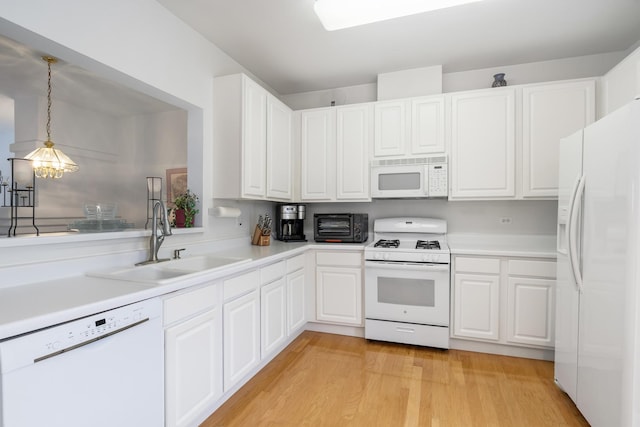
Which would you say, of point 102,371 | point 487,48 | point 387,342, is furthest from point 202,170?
point 487,48

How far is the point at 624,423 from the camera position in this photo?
4.62ft

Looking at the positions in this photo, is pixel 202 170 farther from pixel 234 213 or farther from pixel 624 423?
pixel 624 423

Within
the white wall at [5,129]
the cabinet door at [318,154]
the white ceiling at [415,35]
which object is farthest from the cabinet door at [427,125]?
the white wall at [5,129]

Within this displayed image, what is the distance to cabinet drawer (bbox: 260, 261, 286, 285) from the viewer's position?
2.34 m

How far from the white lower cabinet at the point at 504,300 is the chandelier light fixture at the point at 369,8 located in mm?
1913

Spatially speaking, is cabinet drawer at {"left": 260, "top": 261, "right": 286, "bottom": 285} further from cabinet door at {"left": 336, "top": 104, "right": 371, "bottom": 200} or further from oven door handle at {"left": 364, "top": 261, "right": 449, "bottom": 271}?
cabinet door at {"left": 336, "top": 104, "right": 371, "bottom": 200}

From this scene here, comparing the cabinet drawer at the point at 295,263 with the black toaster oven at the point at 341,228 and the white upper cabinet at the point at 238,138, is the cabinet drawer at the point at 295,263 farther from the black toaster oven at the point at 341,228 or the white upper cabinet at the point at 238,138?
the white upper cabinet at the point at 238,138

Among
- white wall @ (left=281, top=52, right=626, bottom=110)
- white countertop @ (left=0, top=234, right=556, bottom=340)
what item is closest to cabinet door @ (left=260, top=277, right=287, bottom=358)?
white countertop @ (left=0, top=234, right=556, bottom=340)

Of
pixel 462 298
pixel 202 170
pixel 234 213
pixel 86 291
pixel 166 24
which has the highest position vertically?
pixel 166 24

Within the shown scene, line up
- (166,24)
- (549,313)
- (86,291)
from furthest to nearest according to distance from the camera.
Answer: (549,313), (166,24), (86,291)

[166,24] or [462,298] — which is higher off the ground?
[166,24]

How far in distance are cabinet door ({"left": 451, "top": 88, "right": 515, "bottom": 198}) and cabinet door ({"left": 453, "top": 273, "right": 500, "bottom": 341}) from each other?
77 centimetres

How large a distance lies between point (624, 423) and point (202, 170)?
2.88 meters

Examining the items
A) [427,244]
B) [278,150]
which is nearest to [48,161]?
[278,150]
